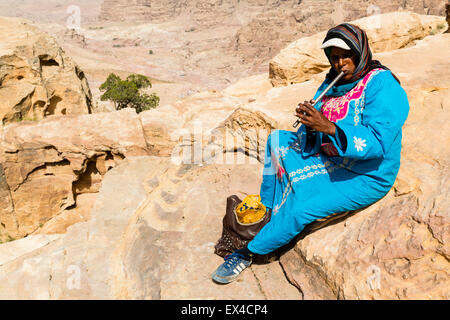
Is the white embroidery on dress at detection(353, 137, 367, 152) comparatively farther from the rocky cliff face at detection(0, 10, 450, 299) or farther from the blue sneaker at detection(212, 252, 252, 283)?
the blue sneaker at detection(212, 252, 252, 283)

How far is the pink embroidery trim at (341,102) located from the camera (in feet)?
7.59

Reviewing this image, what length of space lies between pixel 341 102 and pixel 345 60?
10.9 inches

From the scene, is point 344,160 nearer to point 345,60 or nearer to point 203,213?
point 345,60

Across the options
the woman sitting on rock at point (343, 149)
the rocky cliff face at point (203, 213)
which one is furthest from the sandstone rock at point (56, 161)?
the woman sitting on rock at point (343, 149)

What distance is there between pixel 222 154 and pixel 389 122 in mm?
2645

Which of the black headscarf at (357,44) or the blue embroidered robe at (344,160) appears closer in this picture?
the blue embroidered robe at (344,160)

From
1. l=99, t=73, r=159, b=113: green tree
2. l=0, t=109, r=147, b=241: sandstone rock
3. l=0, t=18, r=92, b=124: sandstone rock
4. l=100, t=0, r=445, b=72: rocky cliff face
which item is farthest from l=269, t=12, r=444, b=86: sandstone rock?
l=100, t=0, r=445, b=72: rocky cliff face

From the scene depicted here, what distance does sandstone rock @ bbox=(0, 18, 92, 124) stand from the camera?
7.67m

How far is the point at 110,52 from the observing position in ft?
147

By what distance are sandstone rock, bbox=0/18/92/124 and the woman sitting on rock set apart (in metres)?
6.94

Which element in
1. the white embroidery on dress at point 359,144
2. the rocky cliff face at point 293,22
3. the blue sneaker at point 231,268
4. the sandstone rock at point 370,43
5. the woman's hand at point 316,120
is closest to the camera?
the white embroidery on dress at point 359,144

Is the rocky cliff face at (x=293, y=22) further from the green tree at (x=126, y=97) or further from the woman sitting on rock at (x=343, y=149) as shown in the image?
the woman sitting on rock at (x=343, y=149)

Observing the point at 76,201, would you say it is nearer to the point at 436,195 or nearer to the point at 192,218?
the point at 192,218

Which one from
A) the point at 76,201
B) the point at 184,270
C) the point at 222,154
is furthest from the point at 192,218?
the point at 76,201
